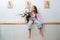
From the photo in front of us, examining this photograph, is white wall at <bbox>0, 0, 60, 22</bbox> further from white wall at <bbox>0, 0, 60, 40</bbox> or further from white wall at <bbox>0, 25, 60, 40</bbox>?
white wall at <bbox>0, 25, 60, 40</bbox>

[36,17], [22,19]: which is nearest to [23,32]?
[22,19]

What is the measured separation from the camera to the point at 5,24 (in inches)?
105

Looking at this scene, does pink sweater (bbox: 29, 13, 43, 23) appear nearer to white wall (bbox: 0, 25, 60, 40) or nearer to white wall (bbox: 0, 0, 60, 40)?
white wall (bbox: 0, 0, 60, 40)

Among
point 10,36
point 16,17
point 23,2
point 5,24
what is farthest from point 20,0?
point 10,36

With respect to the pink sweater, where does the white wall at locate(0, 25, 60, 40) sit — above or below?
below

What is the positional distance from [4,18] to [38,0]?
0.71 m

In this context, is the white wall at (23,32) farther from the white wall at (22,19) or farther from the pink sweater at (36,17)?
the pink sweater at (36,17)

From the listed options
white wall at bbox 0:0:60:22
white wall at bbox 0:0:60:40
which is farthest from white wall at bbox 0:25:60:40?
white wall at bbox 0:0:60:22

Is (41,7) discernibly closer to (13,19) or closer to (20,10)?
(20,10)

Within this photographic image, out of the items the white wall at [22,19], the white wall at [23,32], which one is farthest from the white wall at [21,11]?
the white wall at [23,32]

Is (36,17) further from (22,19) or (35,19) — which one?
(22,19)

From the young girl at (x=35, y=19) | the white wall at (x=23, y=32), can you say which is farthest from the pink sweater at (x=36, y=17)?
the white wall at (x=23, y=32)

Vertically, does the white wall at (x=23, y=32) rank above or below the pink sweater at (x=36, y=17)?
below

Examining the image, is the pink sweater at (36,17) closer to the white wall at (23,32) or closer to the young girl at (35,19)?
the young girl at (35,19)
